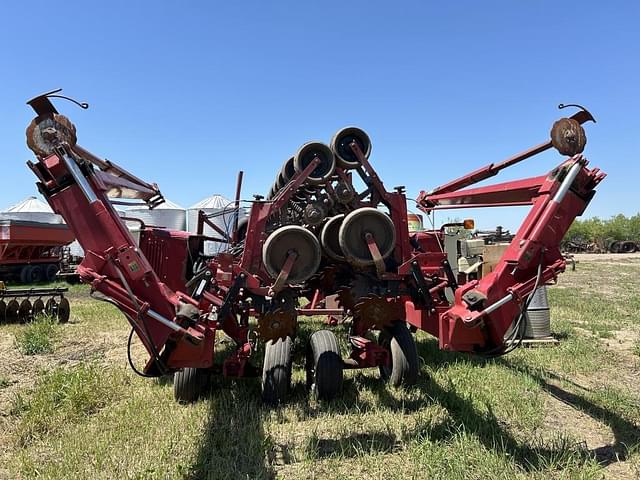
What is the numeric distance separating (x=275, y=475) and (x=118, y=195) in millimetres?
3256

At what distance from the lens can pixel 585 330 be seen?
30.3 feet

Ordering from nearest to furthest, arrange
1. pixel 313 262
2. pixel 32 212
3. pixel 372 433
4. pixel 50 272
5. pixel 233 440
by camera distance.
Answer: pixel 233 440, pixel 372 433, pixel 313 262, pixel 50 272, pixel 32 212

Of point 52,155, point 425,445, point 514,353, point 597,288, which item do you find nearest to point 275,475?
point 425,445

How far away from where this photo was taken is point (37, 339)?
795cm

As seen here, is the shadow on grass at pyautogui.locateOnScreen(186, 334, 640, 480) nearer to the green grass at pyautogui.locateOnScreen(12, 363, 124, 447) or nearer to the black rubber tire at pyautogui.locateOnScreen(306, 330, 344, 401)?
the black rubber tire at pyautogui.locateOnScreen(306, 330, 344, 401)

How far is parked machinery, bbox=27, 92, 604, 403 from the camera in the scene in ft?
11.2

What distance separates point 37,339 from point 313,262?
19.9ft

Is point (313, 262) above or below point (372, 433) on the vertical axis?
above

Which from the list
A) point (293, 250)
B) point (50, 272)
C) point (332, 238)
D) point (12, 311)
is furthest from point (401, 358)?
point (50, 272)

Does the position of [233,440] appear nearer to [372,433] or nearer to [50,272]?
[372,433]

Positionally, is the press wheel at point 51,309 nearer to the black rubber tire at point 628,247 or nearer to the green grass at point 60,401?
the green grass at point 60,401

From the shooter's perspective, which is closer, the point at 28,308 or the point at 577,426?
the point at 577,426

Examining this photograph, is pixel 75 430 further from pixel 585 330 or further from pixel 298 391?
pixel 585 330

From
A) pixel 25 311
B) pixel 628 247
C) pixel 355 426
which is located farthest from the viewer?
pixel 628 247
